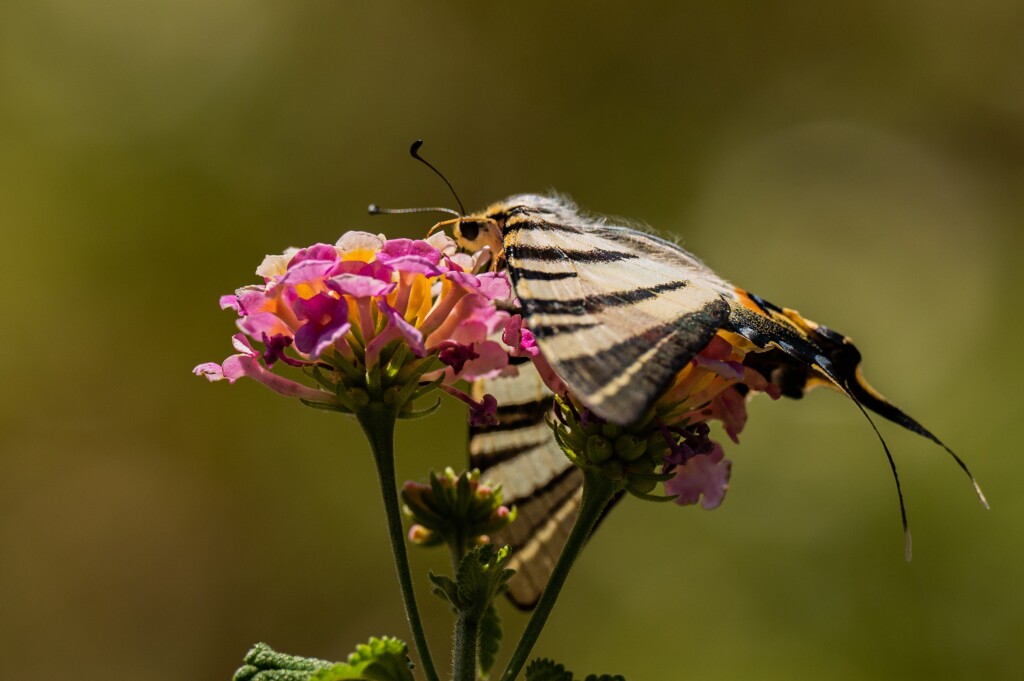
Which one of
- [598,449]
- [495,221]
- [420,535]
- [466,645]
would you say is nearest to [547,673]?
[466,645]

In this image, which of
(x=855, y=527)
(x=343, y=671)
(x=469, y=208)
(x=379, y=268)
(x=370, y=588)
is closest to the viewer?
(x=343, y=671)

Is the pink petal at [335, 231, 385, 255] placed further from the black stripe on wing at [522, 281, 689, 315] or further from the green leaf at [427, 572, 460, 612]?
the green leaf at [427, 572, 460, 612]

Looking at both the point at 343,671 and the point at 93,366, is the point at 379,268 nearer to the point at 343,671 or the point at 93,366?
the point at 343,671

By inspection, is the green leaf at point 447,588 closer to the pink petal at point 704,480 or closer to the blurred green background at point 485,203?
the pink petal at point 704,480

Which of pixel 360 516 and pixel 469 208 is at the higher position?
pixel 469 208

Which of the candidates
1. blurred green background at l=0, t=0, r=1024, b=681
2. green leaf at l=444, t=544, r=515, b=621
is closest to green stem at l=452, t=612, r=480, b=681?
green leaf at l=444, t=544, r=515, b=621

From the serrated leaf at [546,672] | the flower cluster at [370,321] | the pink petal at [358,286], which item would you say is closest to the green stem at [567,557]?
the serrated leaf at [546,672]

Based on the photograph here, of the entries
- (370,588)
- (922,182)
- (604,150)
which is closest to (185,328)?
(370,588)

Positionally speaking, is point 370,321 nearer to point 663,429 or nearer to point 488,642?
point 663,429
